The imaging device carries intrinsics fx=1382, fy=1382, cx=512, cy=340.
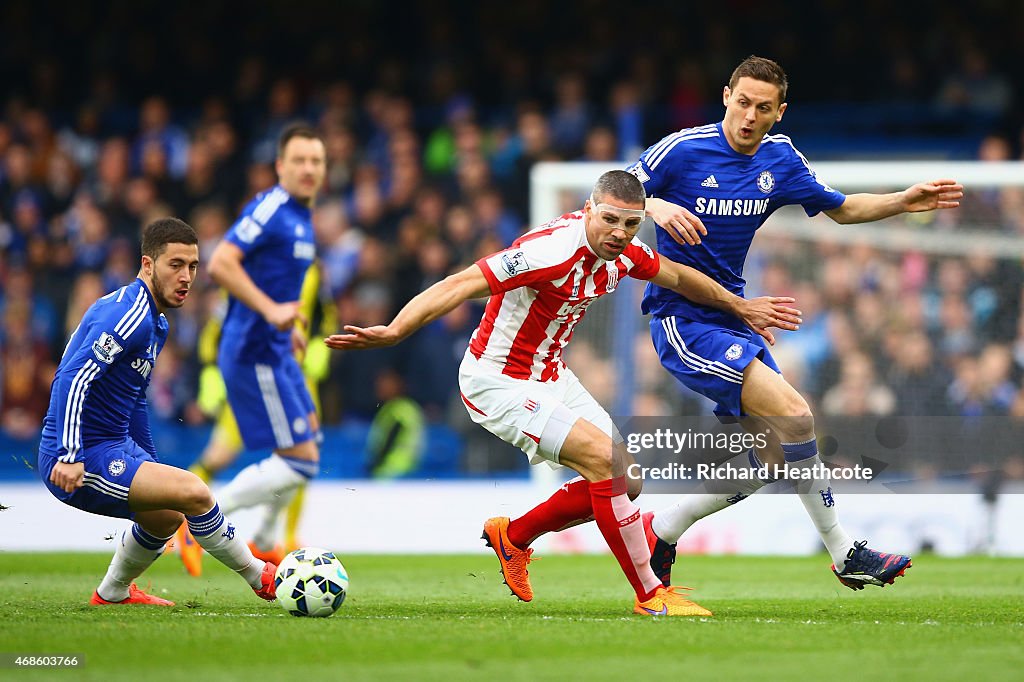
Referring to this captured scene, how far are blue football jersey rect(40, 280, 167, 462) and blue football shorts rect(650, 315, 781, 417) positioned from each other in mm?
2638

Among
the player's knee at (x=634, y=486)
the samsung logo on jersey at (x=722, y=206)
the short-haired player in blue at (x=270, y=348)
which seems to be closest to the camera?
the player's knee at (x=634, y=486)

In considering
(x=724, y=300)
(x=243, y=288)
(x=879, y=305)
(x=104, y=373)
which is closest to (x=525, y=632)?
(x=724, y=300)

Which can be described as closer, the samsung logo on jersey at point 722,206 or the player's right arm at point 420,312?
the player's right arm at point 420,312

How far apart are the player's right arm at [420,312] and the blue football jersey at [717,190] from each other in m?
1.33

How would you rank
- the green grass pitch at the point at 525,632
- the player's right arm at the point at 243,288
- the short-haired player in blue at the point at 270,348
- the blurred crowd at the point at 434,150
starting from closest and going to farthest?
1. the green grass pitch at the point at 525,632
2. the player's right arm at the point at 243,288
3. the short-haired player in blue at the point at 270,348
4. the blurred crowd at the point at 434,150

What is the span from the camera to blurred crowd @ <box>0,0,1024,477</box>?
1234cm

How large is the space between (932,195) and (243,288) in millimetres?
4281

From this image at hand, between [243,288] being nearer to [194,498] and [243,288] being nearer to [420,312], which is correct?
[194,498]

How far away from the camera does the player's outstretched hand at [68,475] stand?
6422mm

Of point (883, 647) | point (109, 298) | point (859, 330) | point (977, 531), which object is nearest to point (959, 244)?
point (859, 330)

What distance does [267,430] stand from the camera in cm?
913

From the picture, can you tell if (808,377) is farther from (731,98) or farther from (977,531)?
(731,98)

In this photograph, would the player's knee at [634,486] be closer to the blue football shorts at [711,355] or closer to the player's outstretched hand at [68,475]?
the blue football shorts at [711,355]

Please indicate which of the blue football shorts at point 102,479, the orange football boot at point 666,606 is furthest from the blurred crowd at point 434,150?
the blue football shorts at point 102,479
